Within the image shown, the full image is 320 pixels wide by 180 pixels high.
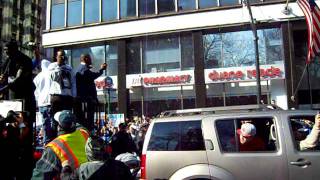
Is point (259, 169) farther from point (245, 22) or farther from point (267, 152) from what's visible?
point (245, 22)

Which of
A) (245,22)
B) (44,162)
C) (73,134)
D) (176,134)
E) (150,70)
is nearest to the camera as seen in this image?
(44,162)

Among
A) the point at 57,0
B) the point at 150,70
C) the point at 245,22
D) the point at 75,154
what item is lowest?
the point at 75,154

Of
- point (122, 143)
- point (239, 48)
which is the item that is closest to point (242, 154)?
point (122, 143)

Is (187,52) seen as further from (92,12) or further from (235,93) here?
(92,12)

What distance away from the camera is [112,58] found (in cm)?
3378

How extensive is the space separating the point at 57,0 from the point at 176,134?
100 ft

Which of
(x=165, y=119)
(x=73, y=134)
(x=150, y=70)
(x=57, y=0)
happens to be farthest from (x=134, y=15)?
(x=73, y=134)

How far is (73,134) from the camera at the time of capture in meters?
5.29

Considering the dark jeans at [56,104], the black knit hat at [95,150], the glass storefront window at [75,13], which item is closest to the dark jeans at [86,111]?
the dark jeans at [56,104]

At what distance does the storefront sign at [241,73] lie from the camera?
2889cm

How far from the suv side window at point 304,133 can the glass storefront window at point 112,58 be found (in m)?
26.2

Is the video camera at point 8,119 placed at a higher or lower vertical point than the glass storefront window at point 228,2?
lower

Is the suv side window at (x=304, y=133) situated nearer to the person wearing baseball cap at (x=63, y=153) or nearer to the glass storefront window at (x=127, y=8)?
the person wearing baseball cap at (x=63, y=153)

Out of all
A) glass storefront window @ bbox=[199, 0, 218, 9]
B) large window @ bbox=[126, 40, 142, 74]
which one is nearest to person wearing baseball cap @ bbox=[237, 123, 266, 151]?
glass storefront window @ bbox=[199, 0, 218, 9]
